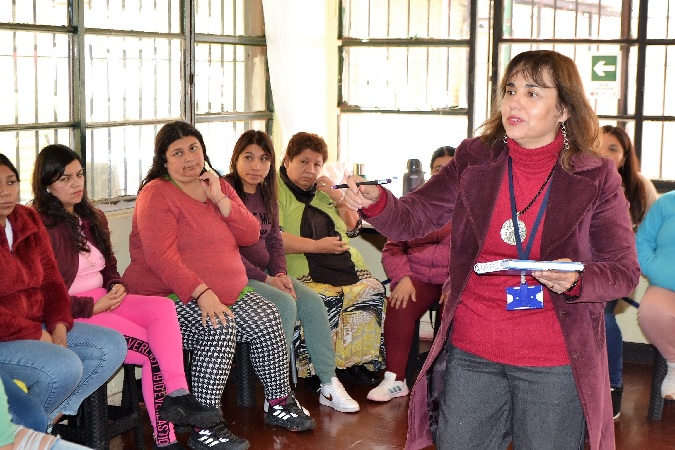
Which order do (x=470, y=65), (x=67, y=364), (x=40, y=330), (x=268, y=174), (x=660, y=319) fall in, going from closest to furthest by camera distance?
(x=67, y=364)
(x=40, y=330)
(x=660, y=319)
(x=268, y=174)
(x=470, y=65)

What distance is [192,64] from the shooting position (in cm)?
448

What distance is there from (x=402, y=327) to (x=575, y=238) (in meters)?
2.26

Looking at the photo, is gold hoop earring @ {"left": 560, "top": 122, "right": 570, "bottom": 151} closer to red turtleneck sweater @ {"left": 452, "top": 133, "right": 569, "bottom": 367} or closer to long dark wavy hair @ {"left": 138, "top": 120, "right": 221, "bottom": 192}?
red turtleneck sweater @ {"left": 452, "top": 133, "right": 569, "bottom": 367}

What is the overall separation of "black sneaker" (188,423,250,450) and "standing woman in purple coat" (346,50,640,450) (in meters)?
1.47

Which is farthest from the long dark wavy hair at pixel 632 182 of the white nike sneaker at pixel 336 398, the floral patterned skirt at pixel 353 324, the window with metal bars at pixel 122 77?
the window with metal bars at pixel 122 77

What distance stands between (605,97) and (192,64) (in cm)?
218

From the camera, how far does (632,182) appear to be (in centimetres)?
436

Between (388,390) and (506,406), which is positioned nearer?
(506,406)

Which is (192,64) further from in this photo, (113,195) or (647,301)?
(647,301)

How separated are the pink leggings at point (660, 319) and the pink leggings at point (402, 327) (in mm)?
949

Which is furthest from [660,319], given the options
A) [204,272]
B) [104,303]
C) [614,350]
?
[104,303]

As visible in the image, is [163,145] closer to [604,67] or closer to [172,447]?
[172,447]

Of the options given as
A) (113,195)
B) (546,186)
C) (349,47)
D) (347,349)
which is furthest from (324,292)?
(546,186)

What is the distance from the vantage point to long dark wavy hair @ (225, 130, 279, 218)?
13.5ft
